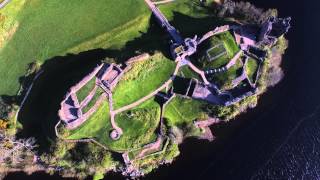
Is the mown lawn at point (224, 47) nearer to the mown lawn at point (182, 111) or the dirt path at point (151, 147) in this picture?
the mown lawn at point (182, 111)

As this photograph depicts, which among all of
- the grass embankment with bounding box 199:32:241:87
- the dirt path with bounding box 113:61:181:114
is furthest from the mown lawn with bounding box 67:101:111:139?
the grass embankment with bounding box 199:32:241:87

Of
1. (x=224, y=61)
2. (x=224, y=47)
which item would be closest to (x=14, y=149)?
(x=224, y=61)

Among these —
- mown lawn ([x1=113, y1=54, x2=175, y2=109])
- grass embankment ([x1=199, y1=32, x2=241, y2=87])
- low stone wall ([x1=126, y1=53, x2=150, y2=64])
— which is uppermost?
low stone wall ([x1=126, y1=53, x2=150, y2=64])

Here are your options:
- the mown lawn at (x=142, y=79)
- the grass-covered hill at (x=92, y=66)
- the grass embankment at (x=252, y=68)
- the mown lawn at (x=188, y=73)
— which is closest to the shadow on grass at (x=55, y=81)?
the grass-covered hill at (x=92, y=66)

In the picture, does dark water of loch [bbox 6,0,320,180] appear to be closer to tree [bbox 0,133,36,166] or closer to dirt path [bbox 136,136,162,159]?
tree [bbox 0,133,36,166]

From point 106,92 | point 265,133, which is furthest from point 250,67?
point 106,92

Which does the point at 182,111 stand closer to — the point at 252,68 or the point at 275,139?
the point at 252,68
